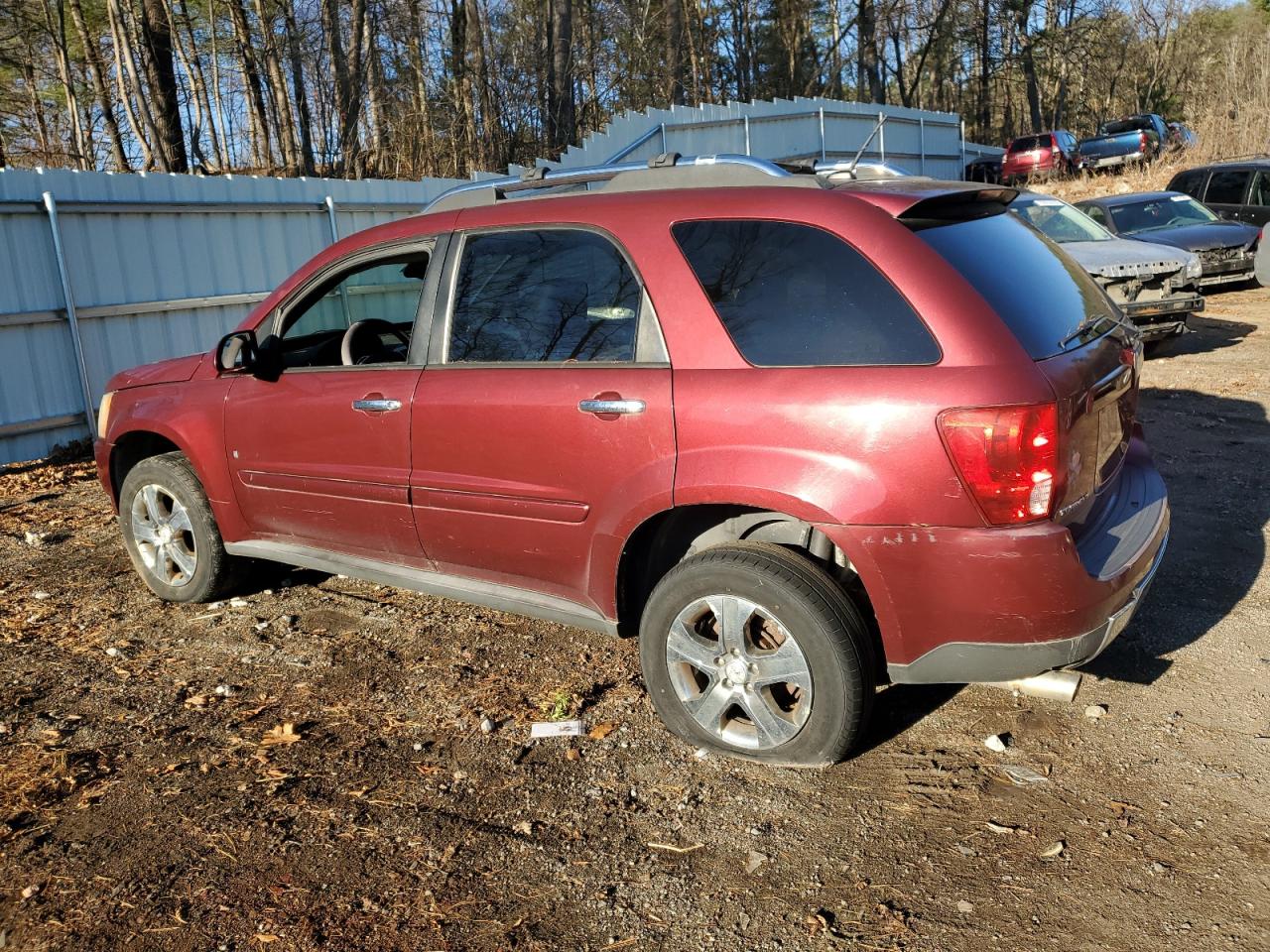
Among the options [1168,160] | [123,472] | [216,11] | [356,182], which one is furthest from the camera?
[1168,160]

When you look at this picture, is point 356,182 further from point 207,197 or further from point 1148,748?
point 1148,748

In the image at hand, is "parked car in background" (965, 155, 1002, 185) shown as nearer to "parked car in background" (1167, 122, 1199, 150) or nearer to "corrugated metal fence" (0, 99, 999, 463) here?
"parked car in background" (1167, 122, 1199, 150)

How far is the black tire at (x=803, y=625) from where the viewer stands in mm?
3195

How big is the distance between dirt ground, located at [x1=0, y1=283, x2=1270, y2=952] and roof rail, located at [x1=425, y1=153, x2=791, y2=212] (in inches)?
76.8

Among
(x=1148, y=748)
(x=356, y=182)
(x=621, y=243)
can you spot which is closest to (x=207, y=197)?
(x=356, y=182)

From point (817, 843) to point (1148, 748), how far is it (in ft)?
4.21

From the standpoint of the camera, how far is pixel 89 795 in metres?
3.49

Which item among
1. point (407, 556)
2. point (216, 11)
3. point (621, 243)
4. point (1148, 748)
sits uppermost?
point (216, 11)

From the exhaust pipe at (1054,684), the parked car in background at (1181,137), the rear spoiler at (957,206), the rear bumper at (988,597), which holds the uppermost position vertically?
the parked car in background at (1181,137)

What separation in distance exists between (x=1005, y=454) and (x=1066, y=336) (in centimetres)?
64

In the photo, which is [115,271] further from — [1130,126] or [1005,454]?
[1130,126]

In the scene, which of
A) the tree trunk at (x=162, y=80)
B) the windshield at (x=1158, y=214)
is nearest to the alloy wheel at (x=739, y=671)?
the windshield at (x=1158, y=214)

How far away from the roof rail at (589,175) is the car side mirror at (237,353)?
3.38 feet

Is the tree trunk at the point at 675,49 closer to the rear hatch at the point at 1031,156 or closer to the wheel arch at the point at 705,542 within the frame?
the rear hatch at the point at 1031,156
